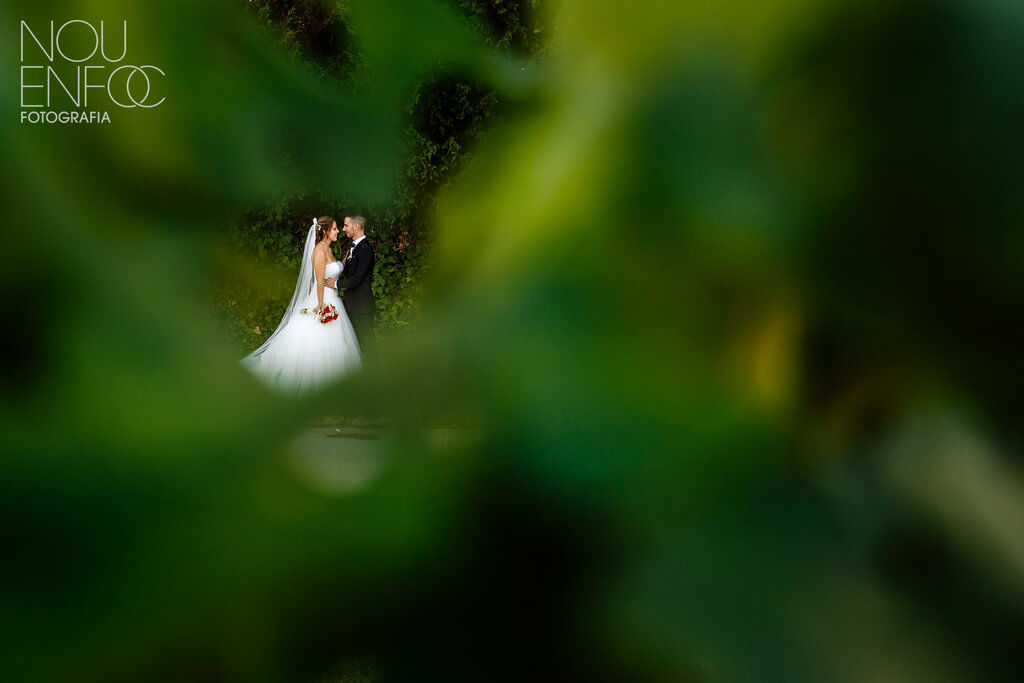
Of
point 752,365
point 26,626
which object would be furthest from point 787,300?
point 26,626

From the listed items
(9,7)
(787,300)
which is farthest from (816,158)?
(9,7)

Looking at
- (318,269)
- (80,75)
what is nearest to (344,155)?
(80,75)

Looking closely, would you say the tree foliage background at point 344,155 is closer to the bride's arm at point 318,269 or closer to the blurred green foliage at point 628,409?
the blurred green foliage at point 628,409

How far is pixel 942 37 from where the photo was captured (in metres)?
0.14

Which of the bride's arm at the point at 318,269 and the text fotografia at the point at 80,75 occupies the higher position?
the text fotografia at the point at 80,75

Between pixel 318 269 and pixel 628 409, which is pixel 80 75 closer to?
pixel 628 409

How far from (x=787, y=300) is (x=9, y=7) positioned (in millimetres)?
123

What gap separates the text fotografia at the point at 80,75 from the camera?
6.2 inches

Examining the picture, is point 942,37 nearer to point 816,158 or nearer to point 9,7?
point 816,158

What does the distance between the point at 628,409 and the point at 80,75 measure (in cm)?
10

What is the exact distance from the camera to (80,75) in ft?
0.53

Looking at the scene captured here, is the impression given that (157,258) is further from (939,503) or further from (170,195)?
(939,503)


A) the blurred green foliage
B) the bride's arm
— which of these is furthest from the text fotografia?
the bride's arm

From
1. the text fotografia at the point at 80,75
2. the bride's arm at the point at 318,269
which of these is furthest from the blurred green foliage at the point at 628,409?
the bride's arm at the point at 318,269
